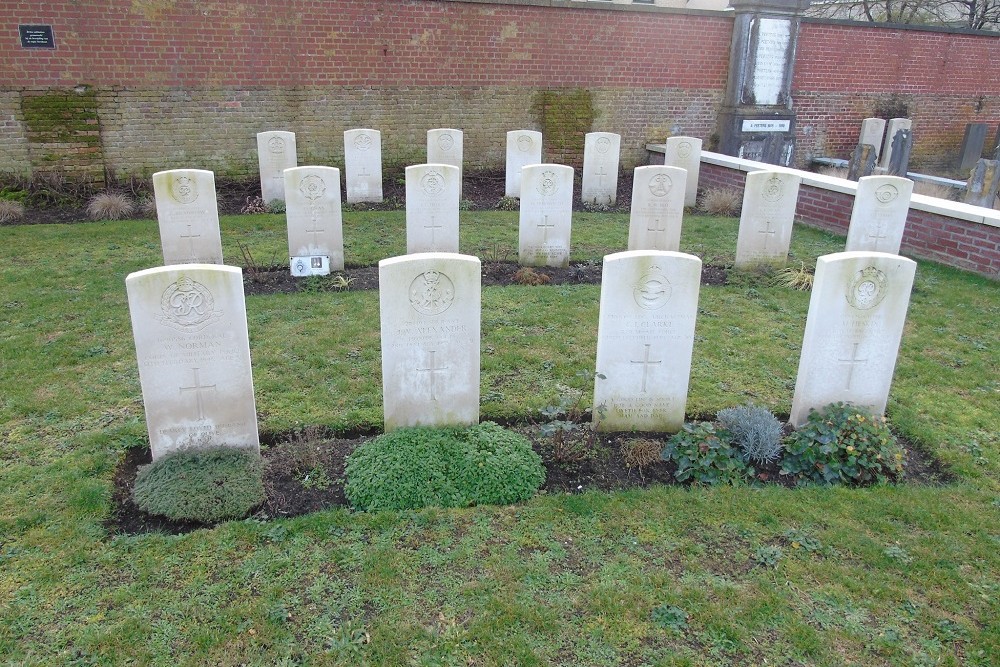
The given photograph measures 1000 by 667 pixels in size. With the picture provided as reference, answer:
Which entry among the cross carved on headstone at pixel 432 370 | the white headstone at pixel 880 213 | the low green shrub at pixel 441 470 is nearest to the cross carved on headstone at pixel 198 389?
the low green shrub at pixel 441 470

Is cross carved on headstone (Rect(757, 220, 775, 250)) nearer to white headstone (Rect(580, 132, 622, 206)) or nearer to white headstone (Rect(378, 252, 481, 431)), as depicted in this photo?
white headstone (Rect(580, 132, 622, 206))

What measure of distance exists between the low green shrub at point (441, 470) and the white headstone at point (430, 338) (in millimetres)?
191

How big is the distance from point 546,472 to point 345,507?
1231 millimetres

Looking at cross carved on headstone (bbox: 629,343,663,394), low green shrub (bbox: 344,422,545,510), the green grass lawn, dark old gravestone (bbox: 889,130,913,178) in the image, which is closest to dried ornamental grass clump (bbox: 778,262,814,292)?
the green grass lawn

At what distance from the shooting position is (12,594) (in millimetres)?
3430

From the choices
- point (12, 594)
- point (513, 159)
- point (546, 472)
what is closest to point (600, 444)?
point (546, 472)

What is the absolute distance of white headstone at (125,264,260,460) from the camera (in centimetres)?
412

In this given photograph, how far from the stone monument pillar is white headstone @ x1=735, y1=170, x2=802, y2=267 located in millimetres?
7303

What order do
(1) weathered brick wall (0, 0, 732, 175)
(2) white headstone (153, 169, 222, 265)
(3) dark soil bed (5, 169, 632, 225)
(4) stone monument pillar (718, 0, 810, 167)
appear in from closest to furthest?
1. (2) white headstone (153, 169, 222, 265)
2. (3) dark soil bed (5, 169, 632, 225)
3. (1) weathered brick wall (0, 0, 732, 175)
4. (4) stone monument pillar (718, 0, 810, 167)

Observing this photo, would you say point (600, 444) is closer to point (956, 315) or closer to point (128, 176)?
point (956, 315)

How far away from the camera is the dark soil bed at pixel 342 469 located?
418 cm

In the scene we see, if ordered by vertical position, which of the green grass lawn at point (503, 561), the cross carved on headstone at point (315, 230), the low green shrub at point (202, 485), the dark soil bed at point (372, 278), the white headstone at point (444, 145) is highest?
the white headstone at point (444, 145)

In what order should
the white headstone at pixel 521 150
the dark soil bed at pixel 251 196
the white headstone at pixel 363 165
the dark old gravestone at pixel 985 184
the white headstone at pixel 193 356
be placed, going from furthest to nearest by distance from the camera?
the white headstone at pixel 521 150, the dark old gravestone at pixel 985 184, the white headstone at pixel 363 165, the dark soil bed at pixel 251 196, the white headstone at pixel 193 356

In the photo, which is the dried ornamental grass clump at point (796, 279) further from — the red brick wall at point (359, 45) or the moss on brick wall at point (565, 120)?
the red brick wall at point (359, 45)
